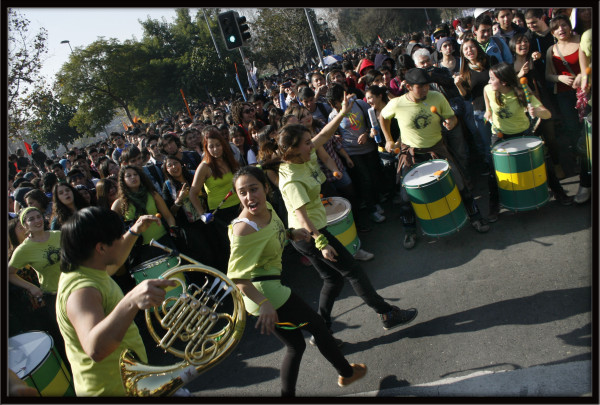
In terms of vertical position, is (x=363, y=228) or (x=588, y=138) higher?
(x=588, y=138)

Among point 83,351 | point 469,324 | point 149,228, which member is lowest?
point 469,324

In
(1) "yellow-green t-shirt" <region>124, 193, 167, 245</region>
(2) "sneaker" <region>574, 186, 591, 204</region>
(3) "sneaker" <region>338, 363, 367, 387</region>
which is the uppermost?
(1) "yellow-green t-shirt" <region>124, 193, 167, 245</region>

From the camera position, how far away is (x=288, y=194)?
3578mm

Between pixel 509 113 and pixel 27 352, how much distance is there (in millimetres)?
5105

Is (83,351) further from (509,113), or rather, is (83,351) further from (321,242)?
(509,113)

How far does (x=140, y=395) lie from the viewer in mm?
2277

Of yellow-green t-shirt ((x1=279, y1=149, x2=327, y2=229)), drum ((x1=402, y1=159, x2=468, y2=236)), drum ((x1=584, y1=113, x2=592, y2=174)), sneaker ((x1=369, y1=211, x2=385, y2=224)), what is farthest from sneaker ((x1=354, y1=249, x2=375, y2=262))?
drum ((x1=584, y1=113, x2=592, y2=174))

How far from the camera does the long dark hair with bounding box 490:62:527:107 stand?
15.1 feet

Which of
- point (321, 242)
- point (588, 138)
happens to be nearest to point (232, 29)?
point (588, 138)

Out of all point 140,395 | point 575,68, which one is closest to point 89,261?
point 140,395

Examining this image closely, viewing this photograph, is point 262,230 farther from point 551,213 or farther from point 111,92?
point 111,92

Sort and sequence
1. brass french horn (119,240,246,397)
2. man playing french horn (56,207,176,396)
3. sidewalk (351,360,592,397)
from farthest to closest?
sidewalk (351,360,592,397), brass french horn (119,240,246,397), man playing french horn (56,207,176,396)

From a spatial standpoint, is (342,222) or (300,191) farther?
(342,222)

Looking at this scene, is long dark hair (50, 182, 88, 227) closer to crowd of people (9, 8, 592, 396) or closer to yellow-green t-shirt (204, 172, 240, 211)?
crowd of people (9, 8, 592, 396)
